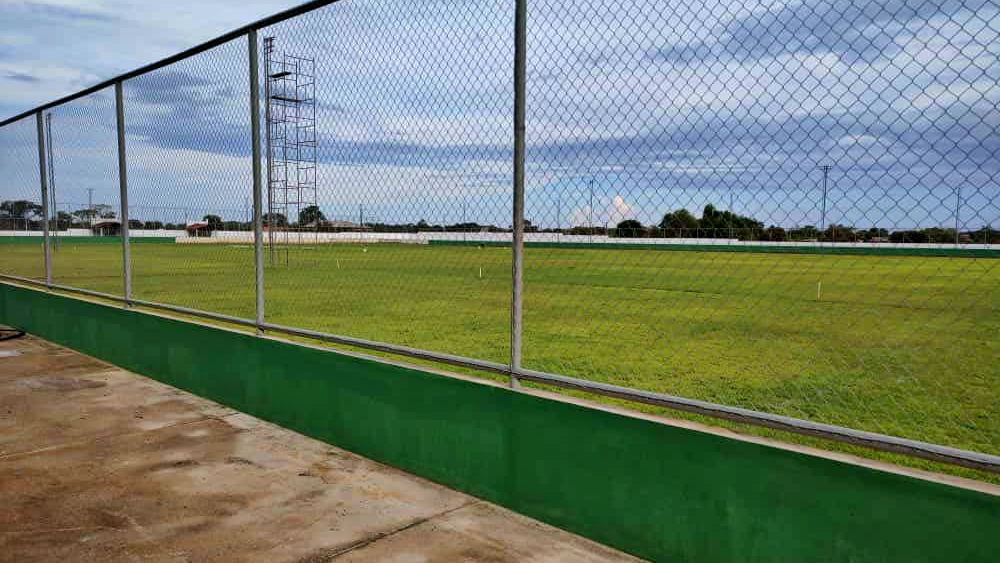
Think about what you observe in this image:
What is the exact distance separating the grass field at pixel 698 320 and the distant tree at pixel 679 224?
1.49 ft

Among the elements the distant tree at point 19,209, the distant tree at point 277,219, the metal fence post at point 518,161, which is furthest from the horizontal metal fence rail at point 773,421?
the distant tree at point 19,209

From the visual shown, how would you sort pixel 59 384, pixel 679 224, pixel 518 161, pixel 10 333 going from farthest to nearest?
pixel 10 333, pixel 59 384, pixel 518 161, pixel 679 224

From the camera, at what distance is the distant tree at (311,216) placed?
6304 millimetres

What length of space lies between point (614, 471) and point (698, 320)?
963 cm

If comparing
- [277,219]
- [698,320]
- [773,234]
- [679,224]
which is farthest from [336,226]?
[698,320]

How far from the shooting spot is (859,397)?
7098mm

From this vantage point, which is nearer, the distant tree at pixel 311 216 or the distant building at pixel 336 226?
the distant building at pixel 336 226

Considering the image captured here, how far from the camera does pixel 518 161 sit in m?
4.05

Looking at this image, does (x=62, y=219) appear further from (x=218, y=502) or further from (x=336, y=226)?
(x=218, y=502)

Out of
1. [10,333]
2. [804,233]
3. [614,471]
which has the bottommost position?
[10,333]

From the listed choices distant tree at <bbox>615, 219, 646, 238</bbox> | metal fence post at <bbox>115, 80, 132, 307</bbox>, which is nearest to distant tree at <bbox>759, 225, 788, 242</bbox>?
distant tree at <bbox>615, 219, 646, 238</bbox>

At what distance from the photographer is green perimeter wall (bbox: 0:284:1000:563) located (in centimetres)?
278

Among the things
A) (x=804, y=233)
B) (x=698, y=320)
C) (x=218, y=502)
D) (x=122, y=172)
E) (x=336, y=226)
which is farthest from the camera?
(x=698, y=320)

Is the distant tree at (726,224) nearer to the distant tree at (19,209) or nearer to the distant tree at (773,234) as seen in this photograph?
the distant tree at (773,234)
